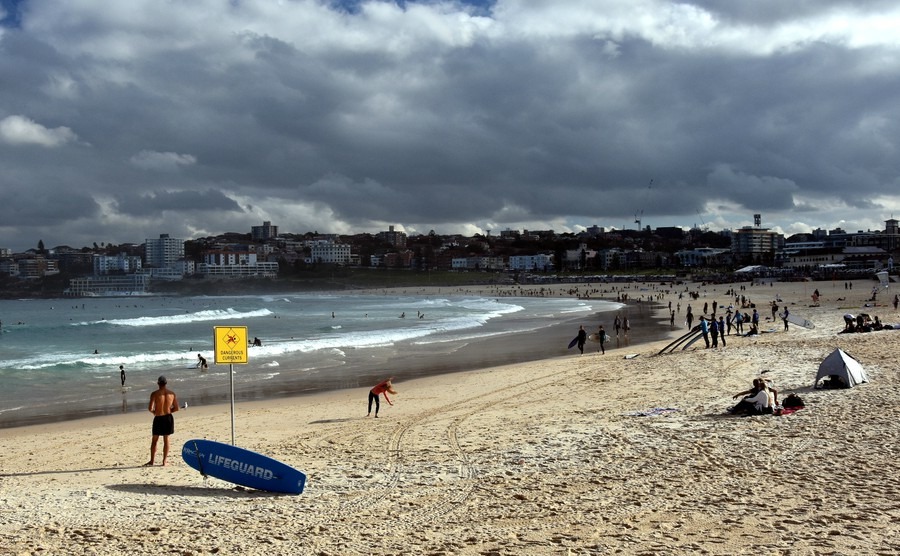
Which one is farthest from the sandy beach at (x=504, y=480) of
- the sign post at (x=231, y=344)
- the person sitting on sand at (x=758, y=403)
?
the sign post at (x=231, y=344)

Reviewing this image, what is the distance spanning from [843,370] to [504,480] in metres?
7.88

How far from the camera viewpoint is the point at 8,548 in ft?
20.4

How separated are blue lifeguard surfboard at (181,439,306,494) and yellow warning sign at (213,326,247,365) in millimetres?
1532

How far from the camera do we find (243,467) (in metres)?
8.44

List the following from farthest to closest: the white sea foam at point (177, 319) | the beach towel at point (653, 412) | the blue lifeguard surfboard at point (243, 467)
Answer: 1. the white sea foam at point (177, 319)
2. the beach towel at point (653, 412)
3. the blue lifeguard surfboard at point (243, 467)

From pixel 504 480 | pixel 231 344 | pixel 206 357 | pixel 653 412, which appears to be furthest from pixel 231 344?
pixel 206 357

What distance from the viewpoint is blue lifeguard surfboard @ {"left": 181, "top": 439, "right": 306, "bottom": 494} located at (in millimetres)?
8172

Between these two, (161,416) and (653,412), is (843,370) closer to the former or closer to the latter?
(653,412)

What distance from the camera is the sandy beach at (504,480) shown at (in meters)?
6.24

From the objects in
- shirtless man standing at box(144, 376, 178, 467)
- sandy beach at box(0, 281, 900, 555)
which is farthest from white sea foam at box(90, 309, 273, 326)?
shirtless man standing at box(144, 376, 178, 467)

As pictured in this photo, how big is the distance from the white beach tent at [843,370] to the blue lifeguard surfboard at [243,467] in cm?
967

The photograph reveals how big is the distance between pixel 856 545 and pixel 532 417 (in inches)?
273

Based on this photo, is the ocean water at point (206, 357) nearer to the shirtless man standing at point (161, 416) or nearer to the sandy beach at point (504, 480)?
the sandy beach at point (504, 480)

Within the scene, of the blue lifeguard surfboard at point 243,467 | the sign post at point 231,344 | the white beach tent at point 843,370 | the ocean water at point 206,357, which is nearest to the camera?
the blue lifeguard surfboard at point 243,467
